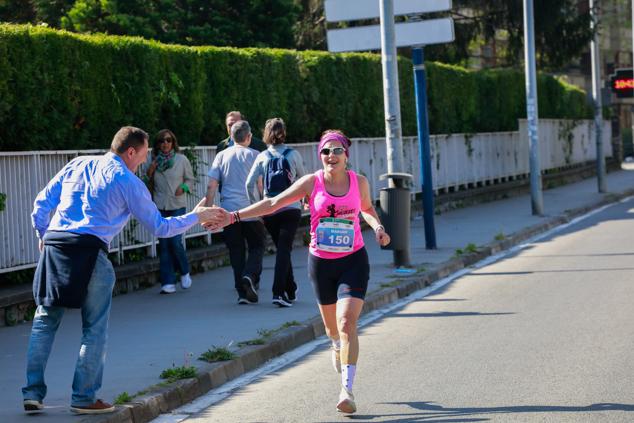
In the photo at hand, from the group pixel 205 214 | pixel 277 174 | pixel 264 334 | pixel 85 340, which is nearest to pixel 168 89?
pixel 277 174

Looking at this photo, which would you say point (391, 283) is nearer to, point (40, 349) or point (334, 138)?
point (334, 138)

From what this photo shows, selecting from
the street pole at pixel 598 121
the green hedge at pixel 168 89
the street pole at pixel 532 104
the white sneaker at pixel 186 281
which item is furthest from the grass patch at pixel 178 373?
the street pole at pixel 598 121

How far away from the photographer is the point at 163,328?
1168cm

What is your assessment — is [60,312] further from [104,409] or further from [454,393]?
[454,393]

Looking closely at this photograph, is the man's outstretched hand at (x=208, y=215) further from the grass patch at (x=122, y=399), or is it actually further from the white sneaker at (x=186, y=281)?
the white sneaker at (x=186, y=281)

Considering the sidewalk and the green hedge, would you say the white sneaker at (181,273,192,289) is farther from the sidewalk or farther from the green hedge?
the green hedge

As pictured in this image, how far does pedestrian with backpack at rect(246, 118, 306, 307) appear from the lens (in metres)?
12.9

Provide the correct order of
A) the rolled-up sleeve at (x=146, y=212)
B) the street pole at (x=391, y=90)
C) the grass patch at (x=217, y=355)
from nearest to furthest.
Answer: the rolled-up sleeve at (x=146, y=212) → the grass patch at (x=217, y=355) → the street pole at (x=391, y=90)

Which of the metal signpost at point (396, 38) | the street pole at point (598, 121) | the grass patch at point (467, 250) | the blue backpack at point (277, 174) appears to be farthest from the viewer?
the street pole at point (598, 121)

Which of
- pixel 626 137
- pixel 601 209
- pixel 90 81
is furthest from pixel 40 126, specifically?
pixel 626 137

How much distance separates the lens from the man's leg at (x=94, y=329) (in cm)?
775

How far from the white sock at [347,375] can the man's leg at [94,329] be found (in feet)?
5.05

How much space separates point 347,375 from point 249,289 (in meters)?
5.20

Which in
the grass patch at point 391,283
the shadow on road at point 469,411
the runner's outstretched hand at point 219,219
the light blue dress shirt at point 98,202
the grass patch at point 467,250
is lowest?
the grass patch at point 467,250
